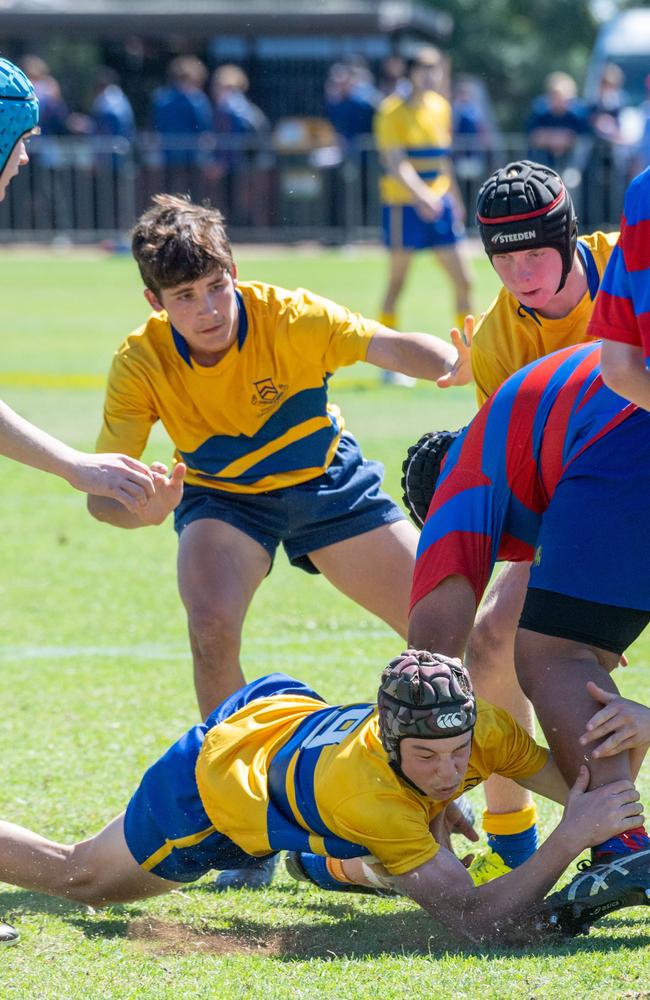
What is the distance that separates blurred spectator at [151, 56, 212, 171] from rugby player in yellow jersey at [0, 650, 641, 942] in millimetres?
20194

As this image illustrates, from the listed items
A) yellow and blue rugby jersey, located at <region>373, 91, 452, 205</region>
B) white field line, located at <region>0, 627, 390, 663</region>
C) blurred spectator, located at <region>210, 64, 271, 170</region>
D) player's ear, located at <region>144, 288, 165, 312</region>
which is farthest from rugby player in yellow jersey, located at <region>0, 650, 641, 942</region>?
blurred spectator, located at <region>210, 64, 271, 170</region>

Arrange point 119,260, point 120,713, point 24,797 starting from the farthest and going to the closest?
point 119,260, point 120,713, point 24,797

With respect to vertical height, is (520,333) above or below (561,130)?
below

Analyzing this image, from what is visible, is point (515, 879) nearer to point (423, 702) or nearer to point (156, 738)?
point (423, 702)

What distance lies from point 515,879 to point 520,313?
1.74m

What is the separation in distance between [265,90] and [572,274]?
27.7 meters

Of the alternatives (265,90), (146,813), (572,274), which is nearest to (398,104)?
(572,274)

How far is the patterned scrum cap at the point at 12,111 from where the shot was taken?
429 cm

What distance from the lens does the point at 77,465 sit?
426 centimetres

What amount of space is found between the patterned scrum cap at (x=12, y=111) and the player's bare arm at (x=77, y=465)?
0.74 metres

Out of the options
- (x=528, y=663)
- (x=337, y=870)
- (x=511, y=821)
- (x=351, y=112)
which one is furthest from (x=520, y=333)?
(x=351, y=112)

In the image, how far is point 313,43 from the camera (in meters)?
31.8

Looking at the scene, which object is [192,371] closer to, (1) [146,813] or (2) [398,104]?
(1) [146,813]

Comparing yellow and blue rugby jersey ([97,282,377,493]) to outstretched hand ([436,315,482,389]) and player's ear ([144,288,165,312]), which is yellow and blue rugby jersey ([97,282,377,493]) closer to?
player's ear ([144,288,165,312])
